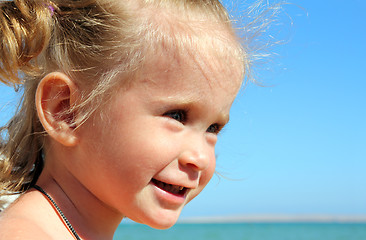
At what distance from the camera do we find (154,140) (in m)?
1.81

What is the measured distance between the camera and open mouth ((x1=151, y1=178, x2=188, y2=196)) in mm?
1865

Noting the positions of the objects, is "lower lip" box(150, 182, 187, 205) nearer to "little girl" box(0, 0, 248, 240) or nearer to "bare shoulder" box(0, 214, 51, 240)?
"little girl" box(0, 0, 248, 240)

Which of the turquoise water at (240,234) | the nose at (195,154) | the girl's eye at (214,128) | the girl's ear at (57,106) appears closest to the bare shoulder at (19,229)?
the girl's ear at (57,106)

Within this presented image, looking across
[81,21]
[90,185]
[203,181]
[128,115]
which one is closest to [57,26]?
[81,21]

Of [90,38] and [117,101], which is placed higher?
[90,38]

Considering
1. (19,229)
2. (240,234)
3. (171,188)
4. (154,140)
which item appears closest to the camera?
(19,229)

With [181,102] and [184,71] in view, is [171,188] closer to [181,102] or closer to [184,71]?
[181,102]

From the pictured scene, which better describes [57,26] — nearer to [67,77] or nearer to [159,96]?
[67,77]

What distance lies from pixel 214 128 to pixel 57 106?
61 cm

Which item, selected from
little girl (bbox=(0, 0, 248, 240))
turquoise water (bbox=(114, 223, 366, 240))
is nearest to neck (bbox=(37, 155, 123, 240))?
little girl (bbox=(0, 0, 248, 240))

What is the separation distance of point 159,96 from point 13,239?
2.20 feet

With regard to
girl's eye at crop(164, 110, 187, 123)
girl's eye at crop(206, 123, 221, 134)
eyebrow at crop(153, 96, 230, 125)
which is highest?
eyebrow at crop(153, 96, 230, 125)

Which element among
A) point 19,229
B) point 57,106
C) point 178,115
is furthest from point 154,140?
point 19,229

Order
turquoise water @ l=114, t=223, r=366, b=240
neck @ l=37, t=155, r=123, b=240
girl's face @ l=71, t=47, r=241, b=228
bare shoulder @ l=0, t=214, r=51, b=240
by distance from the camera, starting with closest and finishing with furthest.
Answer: bare shoulder @ l=0, t=214, r=51, b=240, girl's face @ l=71, t=47, r=241, b=228, neck @ l=37, t=155, r=123, b=240, turquoise water @ l=114, t=223, r=366, b=240
